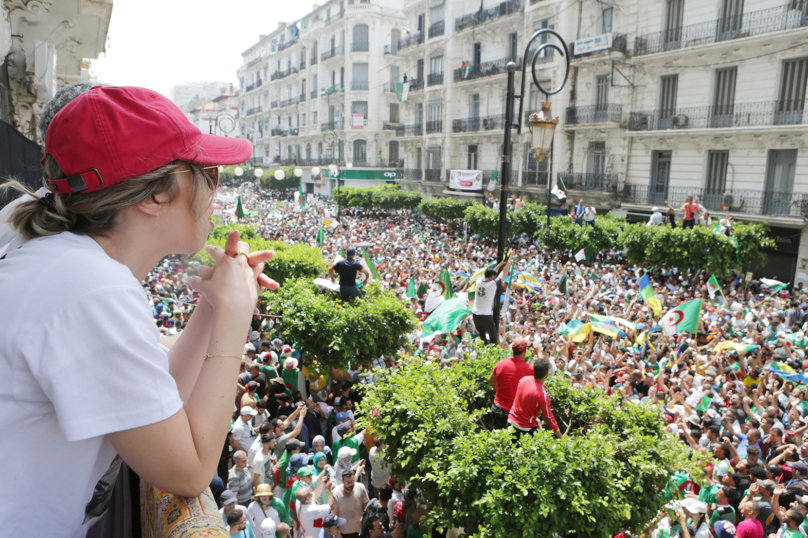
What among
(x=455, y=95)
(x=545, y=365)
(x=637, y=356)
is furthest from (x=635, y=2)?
(x=545, y=365)

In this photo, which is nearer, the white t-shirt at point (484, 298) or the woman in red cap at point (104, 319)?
the woman in red cap at point (104, 319)

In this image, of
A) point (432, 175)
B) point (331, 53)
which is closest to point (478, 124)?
point (432, 175)

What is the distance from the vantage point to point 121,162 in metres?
1.07

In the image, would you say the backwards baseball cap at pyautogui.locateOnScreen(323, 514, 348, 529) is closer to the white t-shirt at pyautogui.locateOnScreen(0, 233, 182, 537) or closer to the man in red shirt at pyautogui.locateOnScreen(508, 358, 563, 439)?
the man in red shirt at pyautogui.locateOnScreen(508, 358, 563, 439)

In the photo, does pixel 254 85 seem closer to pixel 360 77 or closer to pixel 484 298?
pixel 360 77

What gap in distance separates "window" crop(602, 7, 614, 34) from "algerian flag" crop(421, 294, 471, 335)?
893 inches

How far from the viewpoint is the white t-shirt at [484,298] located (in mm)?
9758

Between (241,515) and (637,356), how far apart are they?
8.92 meters

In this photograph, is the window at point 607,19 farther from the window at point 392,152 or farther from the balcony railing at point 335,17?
the balcony railing at point 335,17

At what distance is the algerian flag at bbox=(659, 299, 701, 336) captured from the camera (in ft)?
37.5

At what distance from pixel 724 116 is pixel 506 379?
2229cm

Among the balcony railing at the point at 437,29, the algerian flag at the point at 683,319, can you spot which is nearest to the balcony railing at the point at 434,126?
the balcony railing at the point at 437,29

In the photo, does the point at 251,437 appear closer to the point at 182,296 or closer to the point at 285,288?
the point at 285,288

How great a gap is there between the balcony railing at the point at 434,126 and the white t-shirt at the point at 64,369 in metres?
39.4
